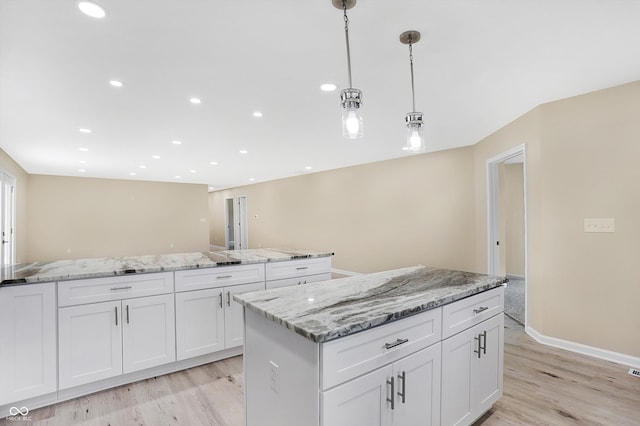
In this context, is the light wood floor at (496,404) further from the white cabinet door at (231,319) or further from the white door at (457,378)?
the white door at (457,378)

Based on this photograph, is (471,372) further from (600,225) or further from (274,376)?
(600,225)

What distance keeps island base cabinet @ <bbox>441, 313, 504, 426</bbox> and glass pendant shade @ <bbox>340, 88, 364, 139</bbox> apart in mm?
1229

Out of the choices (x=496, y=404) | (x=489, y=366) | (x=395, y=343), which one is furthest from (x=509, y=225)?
(x=395, y=343)

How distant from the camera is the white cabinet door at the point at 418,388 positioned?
1.36m

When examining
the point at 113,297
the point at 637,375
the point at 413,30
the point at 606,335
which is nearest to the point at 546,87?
the point at 413,30

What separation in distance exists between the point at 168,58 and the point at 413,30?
66.5 inches

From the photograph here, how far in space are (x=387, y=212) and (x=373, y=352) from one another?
4944mm

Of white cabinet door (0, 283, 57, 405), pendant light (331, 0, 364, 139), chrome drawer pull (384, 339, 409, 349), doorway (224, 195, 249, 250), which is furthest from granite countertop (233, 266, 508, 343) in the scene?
doorway (224, 195, 249, 250)

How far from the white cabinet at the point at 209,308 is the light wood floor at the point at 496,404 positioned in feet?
0.72

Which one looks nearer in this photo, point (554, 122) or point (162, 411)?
point (162, 411)

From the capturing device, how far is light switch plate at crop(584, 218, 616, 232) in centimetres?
273

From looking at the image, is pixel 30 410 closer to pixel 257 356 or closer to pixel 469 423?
pixel 257 356

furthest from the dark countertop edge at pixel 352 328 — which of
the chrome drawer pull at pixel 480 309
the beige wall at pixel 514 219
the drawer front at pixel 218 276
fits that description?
the beige wall at pixel 514 219

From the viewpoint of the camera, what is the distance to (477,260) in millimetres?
4750
